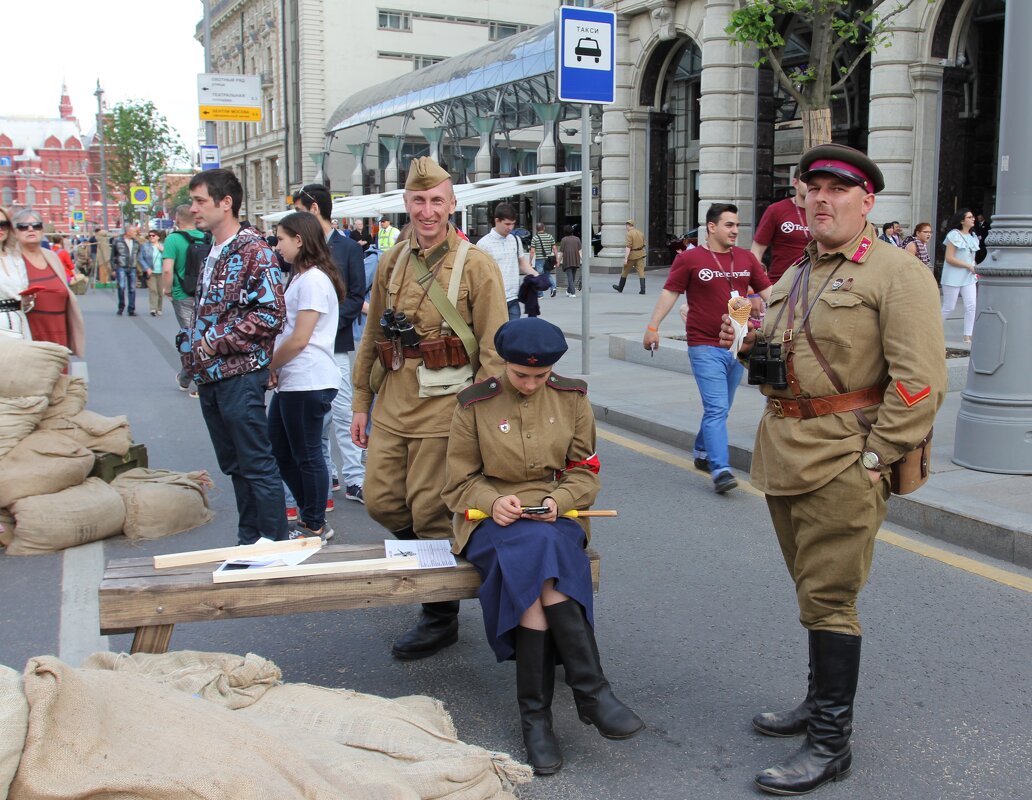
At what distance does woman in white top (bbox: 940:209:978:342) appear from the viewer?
13.1m

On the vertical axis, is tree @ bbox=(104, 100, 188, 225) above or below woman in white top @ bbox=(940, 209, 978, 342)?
above

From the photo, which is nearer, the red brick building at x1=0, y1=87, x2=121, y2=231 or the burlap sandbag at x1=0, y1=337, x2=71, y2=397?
the burlap sandbag at x1=0, y1=337, x2=71, y2=397

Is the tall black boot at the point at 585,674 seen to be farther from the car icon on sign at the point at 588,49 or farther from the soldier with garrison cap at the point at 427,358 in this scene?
the car icon on sign at the point at 588,49

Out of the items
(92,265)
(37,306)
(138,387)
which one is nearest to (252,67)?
(92,265)

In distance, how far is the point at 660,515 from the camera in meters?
6.35

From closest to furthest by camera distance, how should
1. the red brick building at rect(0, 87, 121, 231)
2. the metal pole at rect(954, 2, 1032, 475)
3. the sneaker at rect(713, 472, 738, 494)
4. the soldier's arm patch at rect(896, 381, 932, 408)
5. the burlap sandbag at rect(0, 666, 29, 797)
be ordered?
the burlap sandbag at rect(0, 666, 29, 797)
the soldier's arm patch at rect(896, 381, 932, 408)
the metal pole at rect(954, 2, 1032, 475)
the sneaker at rect(713, 472, 738, 494)
the red brick building at rect(0, 87, 121, 231)

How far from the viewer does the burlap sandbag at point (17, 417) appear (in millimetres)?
Result: 5770

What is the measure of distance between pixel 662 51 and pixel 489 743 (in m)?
25.2

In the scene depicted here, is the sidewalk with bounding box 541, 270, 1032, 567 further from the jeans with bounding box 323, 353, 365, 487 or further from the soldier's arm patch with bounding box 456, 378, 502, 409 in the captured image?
the soldier's arm patch with bounding box 456, 378, 502, 409

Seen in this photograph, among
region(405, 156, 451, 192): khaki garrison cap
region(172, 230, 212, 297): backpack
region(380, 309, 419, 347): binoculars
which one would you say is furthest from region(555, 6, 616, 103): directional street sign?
region(380, 309, 419, 347): binoculars

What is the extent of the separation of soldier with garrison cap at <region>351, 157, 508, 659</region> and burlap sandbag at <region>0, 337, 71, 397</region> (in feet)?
8.95

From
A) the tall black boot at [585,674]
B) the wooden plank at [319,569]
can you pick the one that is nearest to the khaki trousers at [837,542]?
the tall black boot at [585,674]

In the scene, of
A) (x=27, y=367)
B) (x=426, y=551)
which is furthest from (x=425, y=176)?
(x=27, y=367)

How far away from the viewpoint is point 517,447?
3.58 meters
